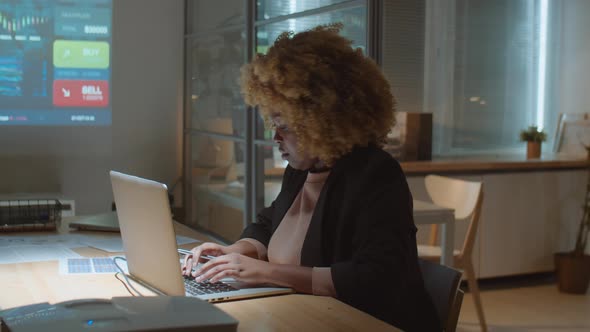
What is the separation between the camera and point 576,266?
4.87 meters

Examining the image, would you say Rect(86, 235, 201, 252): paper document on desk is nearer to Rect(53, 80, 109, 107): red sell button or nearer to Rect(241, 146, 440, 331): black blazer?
Rect(241, 146, 440, 331): black blazer

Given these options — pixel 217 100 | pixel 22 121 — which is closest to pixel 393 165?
pixel 217 100

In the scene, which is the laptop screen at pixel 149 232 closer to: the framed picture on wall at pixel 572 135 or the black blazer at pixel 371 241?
the black blazer at pixel 371 241

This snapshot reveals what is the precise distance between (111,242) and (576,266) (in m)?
3.45

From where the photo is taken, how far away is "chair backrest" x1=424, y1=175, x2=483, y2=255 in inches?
150

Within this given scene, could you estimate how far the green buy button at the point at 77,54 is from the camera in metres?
4.98

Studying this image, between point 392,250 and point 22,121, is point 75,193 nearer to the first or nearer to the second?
point 22,121

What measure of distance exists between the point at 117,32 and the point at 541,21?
3.14 meters

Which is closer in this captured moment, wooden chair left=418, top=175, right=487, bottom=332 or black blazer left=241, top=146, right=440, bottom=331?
black blazer left=241, top=146, right=440, bottom=331

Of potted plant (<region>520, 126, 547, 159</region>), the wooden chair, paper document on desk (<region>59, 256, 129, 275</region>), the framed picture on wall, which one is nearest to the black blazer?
paper document on desk (<region>59, 256, 129, 275</region>)

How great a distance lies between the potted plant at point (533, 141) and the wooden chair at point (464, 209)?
162cm

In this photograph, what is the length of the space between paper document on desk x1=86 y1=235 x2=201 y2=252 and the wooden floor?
2133 mm

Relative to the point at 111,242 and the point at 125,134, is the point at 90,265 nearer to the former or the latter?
the point at 111,242

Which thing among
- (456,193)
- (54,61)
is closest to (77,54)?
(54,61)
